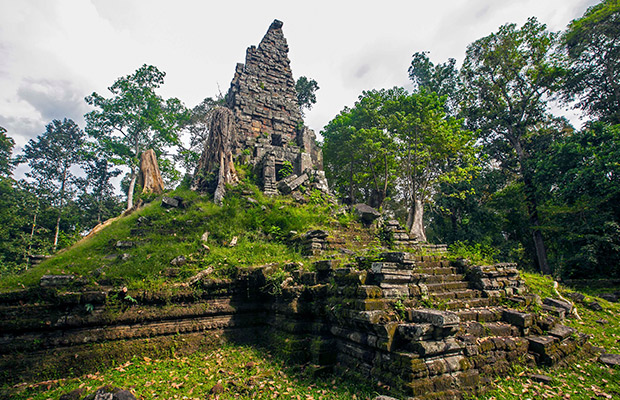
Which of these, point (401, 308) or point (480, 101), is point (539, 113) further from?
point (401, 308)

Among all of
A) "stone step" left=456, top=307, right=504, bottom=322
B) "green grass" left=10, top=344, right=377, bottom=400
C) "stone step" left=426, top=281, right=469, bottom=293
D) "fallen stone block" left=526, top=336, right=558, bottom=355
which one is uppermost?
"stone step" left=426, top=281, right=469, bottom=293

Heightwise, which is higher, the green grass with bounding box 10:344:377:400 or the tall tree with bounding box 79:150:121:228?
the tall tree with bounding box 79:150:121:228

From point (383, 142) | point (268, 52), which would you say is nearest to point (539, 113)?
point (383, 142)

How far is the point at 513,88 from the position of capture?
20.1 metres

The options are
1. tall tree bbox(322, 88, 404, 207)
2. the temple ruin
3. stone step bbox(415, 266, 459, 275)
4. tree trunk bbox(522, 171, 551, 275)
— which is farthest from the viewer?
tall tree bbox(322, 88, 404, 207)

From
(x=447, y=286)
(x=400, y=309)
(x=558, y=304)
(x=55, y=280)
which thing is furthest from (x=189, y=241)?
(x=558, y=304)

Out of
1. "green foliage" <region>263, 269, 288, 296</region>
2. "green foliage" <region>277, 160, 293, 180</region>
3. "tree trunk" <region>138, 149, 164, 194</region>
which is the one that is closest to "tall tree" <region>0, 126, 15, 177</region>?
"tree trunk" <region>138, 149, 164, 194</region>

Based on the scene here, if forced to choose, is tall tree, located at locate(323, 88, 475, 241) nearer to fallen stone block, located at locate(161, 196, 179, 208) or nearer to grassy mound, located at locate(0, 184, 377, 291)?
grassy mound, located at locate(0, 184, 377, 291)

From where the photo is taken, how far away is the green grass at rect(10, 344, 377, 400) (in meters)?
3.93

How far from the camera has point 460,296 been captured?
5477mm

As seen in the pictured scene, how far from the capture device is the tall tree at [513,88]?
18422 millimetres

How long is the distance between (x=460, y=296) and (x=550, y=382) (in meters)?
1.70

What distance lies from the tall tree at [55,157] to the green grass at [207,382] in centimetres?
3243

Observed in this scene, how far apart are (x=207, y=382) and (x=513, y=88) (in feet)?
81.7
